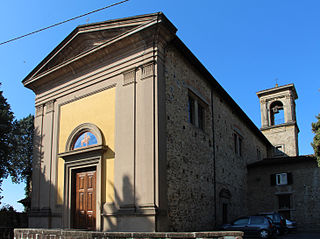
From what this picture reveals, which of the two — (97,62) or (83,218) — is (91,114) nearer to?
(97,62)

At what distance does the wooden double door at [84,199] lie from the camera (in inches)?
484

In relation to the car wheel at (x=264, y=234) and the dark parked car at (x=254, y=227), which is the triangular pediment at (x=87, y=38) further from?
the car wheel at (x=264, y=234)

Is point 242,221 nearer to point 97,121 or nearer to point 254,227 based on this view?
point 254,227

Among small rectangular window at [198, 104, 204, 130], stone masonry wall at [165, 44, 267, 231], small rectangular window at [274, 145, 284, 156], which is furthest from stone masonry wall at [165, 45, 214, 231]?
small rectangular window at [274, 145, 284, 156]

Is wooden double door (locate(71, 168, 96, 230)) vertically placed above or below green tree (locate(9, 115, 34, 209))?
below

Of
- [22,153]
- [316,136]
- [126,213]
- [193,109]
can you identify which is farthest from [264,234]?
[22,153]

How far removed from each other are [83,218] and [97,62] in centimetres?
635

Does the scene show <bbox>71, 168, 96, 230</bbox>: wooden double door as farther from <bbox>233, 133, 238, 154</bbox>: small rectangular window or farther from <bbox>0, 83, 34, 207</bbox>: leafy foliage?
<bbox>233, 133, 238, 154</bbox>: small rectangular window

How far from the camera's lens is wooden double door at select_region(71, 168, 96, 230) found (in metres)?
12.3

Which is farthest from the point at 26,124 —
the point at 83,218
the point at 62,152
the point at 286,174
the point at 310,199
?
the point at 310,199

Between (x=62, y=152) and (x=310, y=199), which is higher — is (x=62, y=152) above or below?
above

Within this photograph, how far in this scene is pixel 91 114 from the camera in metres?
13.2

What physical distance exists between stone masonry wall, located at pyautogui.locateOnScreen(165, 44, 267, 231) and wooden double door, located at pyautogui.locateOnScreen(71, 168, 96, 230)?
3193mm

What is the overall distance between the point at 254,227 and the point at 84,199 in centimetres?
722
